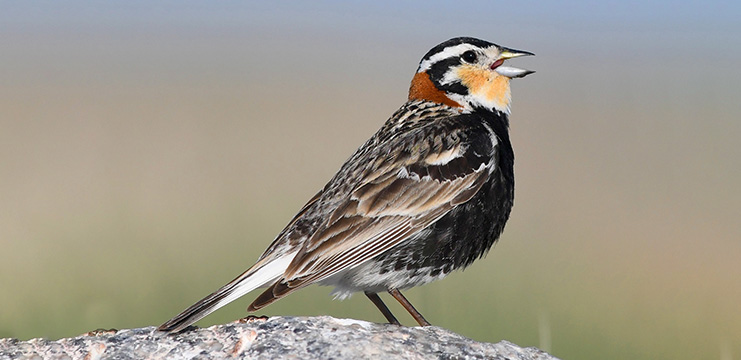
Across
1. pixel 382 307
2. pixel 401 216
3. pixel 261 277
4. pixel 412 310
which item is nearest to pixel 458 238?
pixel 401 216

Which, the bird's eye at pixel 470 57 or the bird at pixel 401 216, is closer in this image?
the bird at pixel 401 216

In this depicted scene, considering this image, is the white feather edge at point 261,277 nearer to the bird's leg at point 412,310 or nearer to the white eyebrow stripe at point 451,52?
the bird's leg at point 412,310

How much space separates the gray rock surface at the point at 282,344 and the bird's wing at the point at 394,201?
0.40m

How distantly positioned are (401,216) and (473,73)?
166 centimetres

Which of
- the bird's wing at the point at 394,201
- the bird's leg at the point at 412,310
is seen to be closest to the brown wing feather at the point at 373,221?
the bird's wing at the point at 394,201

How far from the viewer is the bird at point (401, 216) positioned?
234 inches

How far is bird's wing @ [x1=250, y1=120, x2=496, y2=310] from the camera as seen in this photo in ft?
19.3

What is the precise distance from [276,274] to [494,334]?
248 cm

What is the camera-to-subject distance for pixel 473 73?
7406mm

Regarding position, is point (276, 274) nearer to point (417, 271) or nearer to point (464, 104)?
point (417, 271)

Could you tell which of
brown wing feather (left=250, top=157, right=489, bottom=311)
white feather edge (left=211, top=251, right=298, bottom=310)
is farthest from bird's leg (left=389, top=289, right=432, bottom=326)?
white feather edge (left=211, top=251, right=298, bottom=310)

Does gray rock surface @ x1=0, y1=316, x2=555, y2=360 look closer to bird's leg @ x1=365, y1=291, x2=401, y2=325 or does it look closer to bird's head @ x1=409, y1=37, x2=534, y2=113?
bird's leg @ x1=365, y1=291, x2=401, y2=325

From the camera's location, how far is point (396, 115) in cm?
749

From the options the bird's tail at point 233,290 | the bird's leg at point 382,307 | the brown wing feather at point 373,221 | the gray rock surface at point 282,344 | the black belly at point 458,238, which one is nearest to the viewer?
the gray rock surface at point 282,344
